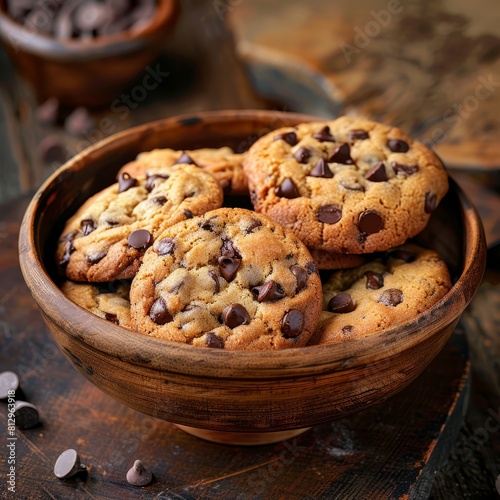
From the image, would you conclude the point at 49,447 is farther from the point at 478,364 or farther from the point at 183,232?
the point at 478,364

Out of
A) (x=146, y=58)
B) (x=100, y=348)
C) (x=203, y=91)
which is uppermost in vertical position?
(x=100, y=348)

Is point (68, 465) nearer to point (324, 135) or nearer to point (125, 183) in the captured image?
point (125, 183)

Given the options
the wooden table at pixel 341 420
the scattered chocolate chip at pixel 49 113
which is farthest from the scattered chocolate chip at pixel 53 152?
the scattered chocolate chip at pixel 49 113

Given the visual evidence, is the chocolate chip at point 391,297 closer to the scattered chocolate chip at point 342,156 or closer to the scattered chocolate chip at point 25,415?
the scattered chocolate chip at point 342,156

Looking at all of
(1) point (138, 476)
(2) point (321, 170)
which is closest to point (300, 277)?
(2) point (321, 170)

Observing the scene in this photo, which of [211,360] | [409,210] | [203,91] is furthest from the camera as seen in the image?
[203,91]

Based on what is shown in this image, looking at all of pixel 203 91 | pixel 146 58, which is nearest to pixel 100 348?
pixel 146 58
